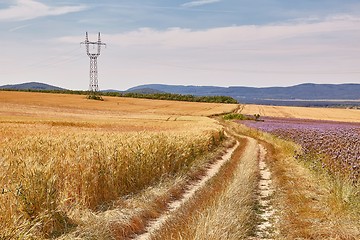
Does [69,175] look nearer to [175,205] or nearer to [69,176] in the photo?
[69,176]

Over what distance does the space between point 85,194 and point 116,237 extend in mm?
2027

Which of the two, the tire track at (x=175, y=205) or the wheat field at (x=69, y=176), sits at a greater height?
the wheat field at (x=69, y=176)

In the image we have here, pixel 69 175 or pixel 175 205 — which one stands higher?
pixel 69 175

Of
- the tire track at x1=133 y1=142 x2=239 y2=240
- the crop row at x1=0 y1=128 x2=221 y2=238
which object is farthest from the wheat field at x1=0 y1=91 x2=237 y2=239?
the tire track at x1=133 y1=142 x2=239 y2=240

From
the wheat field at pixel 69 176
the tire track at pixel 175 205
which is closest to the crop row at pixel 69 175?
the wheat field at pixel 69 176

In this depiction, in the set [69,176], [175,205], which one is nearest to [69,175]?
[69,176]

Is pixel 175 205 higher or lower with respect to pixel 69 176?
lower

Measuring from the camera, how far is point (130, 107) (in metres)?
102

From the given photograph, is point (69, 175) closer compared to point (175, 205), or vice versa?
point (69, 175)

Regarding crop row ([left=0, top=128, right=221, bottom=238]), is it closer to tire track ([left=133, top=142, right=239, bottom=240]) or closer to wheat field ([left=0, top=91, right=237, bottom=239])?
wheat field ([left=0, top=91, right=237, bottom=239])

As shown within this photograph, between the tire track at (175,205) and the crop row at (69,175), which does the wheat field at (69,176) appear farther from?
the tire track at (175,205)

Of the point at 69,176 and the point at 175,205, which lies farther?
the point at 175,205

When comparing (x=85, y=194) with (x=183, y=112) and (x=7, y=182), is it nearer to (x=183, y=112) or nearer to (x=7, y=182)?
(x=7, y=182)

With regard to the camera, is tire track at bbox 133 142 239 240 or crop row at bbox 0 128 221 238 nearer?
crop row at bbox 0 128 221 238
